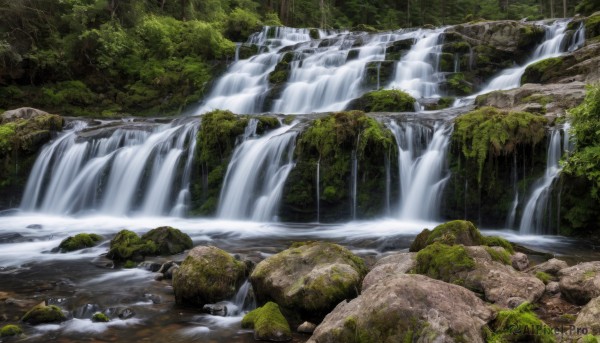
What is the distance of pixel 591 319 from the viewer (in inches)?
162

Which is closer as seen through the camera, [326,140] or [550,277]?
[550,277]


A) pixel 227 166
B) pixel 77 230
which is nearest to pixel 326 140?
pixel 227 166

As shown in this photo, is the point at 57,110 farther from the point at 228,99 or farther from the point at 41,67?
the point at 228,99

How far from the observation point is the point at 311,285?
18.4ft

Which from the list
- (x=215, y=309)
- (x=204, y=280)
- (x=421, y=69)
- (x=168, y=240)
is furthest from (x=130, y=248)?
(x=421, y=69)

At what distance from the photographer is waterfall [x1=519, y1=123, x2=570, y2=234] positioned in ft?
34.0

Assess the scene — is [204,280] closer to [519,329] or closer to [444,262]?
[444,262]

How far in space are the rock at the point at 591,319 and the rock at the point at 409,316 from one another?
2.48 ft

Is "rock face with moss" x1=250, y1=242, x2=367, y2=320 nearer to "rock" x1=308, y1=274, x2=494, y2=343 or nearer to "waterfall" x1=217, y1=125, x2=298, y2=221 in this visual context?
"rock" x1=308, y1=274, x2=494, y2=343

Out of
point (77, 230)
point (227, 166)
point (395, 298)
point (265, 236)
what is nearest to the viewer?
point (395, 298)

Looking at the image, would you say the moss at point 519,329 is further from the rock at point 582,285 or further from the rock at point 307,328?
the rock at point 307,328

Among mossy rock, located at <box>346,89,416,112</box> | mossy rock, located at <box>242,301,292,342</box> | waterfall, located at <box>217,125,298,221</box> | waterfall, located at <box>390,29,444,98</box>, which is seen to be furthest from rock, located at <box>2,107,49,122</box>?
mossy rock, located at <box>242,301,292,342</box>

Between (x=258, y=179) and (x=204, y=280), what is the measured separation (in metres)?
6.84

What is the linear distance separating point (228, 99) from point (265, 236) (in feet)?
43.4
